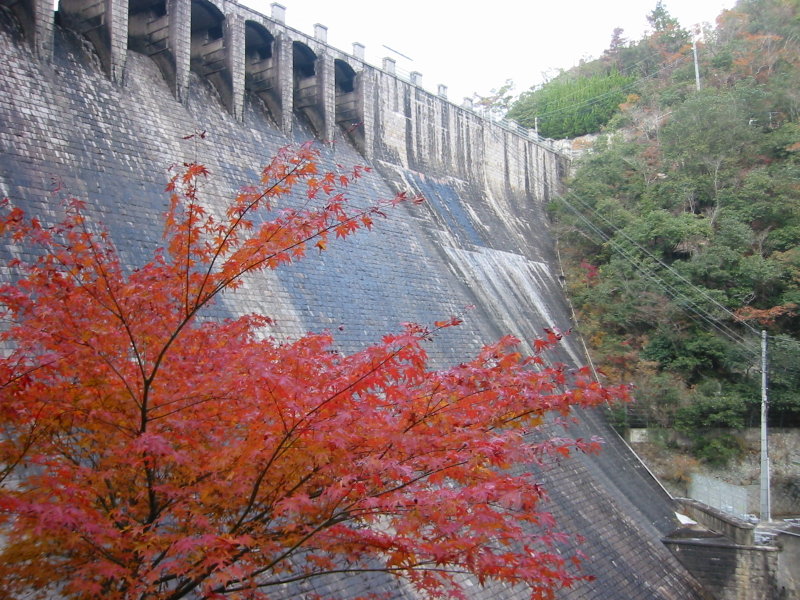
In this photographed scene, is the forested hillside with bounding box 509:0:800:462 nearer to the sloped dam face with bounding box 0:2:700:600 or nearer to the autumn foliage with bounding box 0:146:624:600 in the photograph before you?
the sloped dam face with bounding box 0:2:700:600

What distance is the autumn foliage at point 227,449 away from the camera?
4742 millimetres

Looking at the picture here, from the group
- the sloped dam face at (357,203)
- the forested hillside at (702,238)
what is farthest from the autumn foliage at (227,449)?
the forested hillside at (702,238)

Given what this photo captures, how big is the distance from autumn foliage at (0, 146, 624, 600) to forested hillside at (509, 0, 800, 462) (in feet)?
54.7

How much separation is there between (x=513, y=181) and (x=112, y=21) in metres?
17.7

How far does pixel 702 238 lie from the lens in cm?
2348

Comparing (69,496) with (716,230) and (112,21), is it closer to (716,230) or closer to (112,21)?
(112,21)

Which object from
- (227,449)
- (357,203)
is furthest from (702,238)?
(227,449)

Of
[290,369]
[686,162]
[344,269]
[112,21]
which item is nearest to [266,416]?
[290,369]

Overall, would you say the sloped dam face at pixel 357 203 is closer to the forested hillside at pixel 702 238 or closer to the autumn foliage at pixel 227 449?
the forested hillside at pixel 702 238

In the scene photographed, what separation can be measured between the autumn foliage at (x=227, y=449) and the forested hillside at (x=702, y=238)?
656 inches

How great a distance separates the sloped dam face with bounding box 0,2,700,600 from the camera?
40.5 feet

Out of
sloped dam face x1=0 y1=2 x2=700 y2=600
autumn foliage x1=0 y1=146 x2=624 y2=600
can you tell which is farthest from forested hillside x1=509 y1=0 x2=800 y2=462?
autumn foliage x1=0 y1=146 x2=624 y2=600

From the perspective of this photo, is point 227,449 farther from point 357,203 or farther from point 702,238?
point 702,238

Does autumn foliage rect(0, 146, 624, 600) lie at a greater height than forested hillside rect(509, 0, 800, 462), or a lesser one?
lesser
